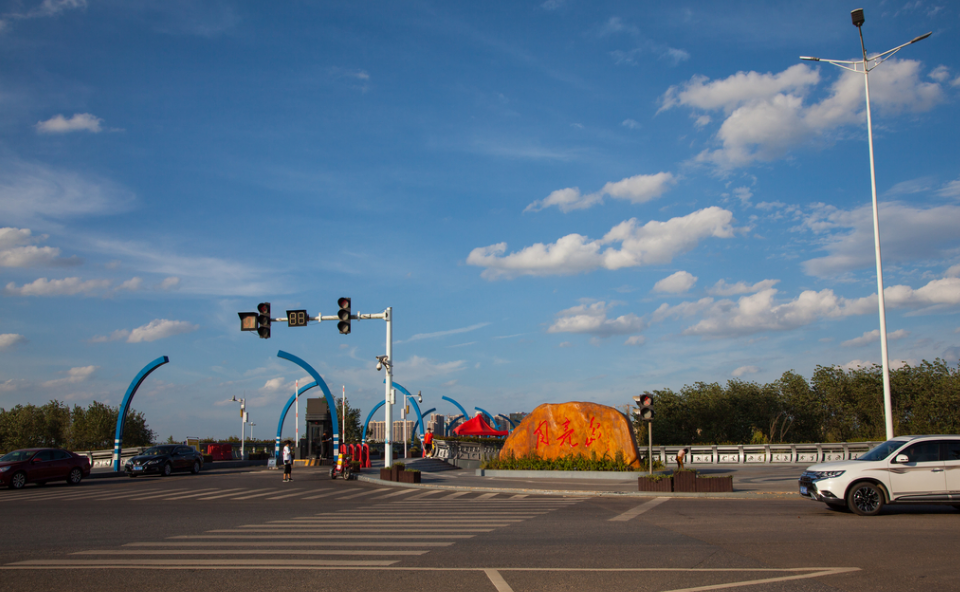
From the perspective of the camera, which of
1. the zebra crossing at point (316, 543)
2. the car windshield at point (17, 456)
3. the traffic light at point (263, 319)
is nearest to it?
the zebra crossing at point (316, 543)

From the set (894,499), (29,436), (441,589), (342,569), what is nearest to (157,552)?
(342,569)

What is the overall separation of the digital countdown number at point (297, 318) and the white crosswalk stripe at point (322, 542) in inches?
364

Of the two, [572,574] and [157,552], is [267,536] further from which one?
[572,574]

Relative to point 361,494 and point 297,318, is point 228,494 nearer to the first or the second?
point 361,494

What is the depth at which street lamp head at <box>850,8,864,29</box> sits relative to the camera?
21.3 metres

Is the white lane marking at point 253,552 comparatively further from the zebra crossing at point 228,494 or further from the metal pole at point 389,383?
the metal pole at point 389,383

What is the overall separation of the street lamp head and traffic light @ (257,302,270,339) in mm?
21499

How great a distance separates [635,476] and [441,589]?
19.0 metres

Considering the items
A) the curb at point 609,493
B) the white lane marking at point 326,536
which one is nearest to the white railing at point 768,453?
the curb at point 609,493

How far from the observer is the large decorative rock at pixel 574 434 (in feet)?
85.5

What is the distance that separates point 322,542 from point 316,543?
0.12 m

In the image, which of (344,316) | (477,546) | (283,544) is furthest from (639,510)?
(344,316)

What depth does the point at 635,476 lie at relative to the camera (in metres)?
24.3

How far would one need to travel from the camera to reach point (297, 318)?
23.4m
